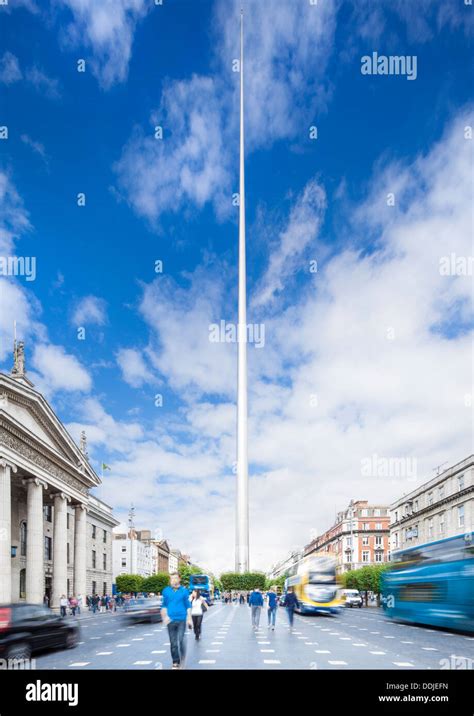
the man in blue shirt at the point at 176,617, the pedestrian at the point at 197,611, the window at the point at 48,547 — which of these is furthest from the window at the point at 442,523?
the man in blue shirt at the point at 176,617

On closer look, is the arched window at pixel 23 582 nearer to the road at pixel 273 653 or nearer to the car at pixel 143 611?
the car at pixel 143 611

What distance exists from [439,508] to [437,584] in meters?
52.3

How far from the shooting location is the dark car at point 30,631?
55.2 feet

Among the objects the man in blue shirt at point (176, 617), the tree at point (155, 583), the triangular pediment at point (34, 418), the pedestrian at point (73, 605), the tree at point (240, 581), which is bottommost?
the tree at point (155, 583)

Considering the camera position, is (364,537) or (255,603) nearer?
(255,603)

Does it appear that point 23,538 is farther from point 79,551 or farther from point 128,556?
point 128,556

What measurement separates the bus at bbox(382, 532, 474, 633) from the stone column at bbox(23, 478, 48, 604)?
29.3 meters

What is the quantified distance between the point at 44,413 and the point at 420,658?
45.5 meters

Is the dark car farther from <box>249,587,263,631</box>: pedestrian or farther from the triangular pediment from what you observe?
the triangular pediment

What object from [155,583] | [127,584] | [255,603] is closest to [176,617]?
[255,603]

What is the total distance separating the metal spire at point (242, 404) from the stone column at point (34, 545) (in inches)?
1921

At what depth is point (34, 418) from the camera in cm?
5672
